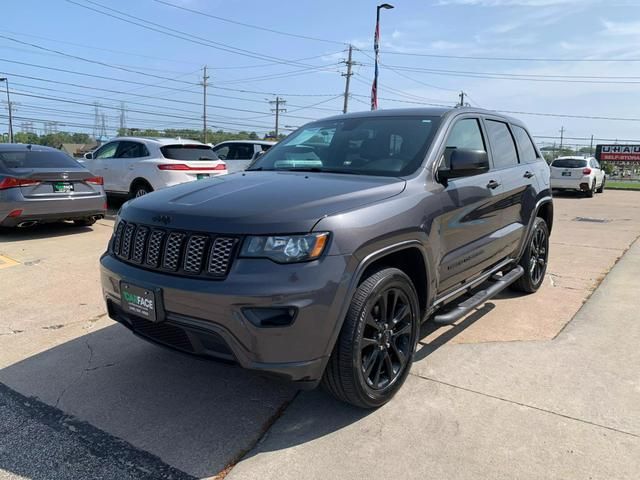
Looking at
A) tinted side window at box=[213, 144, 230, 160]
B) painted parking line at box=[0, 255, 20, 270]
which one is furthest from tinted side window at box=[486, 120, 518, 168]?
tinted side window at box=[213, 144, 230, 160]

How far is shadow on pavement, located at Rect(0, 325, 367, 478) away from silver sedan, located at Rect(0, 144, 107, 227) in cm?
489

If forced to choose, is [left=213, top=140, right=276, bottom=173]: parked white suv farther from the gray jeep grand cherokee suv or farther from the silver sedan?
the gray jeep grand cherokee suv

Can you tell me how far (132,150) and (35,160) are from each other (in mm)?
3097

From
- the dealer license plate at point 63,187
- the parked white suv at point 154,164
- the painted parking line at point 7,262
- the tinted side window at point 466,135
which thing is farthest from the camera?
the parked white suv at point 154,164

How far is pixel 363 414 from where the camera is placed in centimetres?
309

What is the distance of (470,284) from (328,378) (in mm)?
1758

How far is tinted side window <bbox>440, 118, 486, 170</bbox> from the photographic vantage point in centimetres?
375

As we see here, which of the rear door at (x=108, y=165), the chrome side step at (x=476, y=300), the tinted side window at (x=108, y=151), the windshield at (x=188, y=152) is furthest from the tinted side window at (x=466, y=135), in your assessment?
the tinted side window at (x=108, y=151)

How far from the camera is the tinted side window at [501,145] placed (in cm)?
466

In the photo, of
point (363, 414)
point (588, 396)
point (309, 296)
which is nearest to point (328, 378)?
point (363, 414)

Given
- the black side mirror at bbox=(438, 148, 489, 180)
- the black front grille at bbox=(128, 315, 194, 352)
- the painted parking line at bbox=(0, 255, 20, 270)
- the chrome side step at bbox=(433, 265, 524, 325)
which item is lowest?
the painted parking line at bbox=(0, 255, 20, 270)

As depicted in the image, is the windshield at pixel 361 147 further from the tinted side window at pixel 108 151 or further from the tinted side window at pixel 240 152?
the tinted side window at pixel 240 152

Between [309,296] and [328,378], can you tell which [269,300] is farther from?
[328,378]

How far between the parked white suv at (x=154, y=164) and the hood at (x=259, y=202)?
7534 mm
